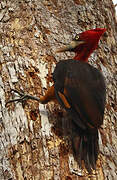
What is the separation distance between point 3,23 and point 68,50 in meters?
0.76

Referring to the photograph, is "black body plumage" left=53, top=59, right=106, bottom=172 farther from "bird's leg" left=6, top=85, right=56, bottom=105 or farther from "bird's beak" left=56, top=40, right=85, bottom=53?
"bird's beak" left=56, top=40, right=85, bottom=53

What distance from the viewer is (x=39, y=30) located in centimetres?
380

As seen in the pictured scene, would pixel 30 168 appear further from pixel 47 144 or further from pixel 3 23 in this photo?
pixel 3 23

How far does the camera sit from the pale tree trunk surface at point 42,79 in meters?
2.91

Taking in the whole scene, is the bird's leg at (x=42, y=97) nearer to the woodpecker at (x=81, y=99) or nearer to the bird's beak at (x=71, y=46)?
the woodpecker at (x=81, y=99)

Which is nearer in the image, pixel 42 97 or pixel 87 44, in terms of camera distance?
pixel 42 97

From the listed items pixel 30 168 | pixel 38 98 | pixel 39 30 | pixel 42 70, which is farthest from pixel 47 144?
pixel 39 30

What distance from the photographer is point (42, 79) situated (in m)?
3.45

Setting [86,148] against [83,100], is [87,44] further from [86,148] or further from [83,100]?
[86,148]

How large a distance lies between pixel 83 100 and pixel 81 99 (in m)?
0.02

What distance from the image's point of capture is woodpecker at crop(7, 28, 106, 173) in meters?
3.15

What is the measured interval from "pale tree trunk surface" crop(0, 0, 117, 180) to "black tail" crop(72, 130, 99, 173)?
0.05 metres

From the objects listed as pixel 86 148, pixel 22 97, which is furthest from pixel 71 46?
pixel 86 148

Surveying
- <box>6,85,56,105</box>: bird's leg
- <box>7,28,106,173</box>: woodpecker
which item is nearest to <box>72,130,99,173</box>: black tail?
<box>7,28,106,173</box>: woodpecker
